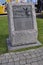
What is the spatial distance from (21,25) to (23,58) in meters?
1.59

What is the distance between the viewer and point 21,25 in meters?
7.08

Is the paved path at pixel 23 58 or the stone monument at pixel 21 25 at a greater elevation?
the stone monument at pixel 21 25

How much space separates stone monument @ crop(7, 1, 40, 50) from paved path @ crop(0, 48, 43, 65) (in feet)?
2.11

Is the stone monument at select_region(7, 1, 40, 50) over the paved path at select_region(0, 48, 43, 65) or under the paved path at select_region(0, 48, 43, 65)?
over

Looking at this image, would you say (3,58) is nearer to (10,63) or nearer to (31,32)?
(10,63)

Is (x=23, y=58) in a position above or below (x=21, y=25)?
below

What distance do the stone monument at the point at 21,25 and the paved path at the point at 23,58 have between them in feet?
2.11

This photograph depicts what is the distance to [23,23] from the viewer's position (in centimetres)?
709

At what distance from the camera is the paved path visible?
5703mm

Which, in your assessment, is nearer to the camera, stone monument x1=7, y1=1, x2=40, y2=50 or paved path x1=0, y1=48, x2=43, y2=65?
paved path x1=0, y1=48, x2=43, y2=65

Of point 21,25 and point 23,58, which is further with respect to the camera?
point 21,25

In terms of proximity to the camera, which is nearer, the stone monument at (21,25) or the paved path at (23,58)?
the paved path at (23,58)

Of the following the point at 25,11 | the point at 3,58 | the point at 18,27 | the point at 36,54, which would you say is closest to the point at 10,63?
the point at 3,58

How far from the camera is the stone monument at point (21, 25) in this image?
6906mm
